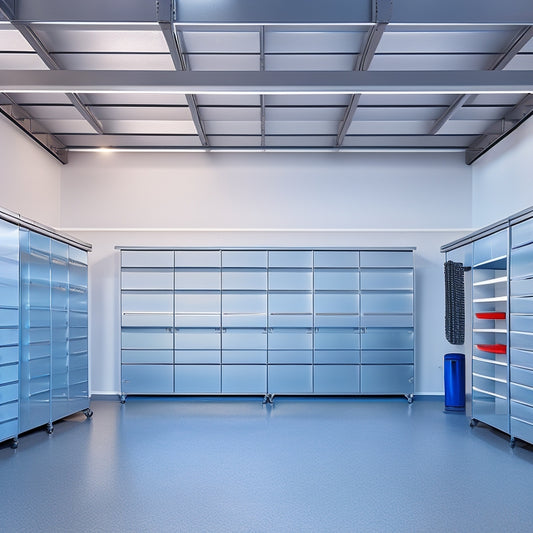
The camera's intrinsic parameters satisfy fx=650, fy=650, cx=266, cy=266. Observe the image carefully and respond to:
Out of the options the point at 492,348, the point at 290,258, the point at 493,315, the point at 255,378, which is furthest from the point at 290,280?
the point at 492,348

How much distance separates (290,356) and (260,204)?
253cm

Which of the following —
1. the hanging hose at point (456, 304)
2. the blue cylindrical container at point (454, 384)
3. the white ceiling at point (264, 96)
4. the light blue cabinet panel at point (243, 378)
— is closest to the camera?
the white ceiling at point (264, 96)

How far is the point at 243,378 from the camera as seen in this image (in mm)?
10039

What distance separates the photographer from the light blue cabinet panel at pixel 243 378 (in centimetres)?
1002

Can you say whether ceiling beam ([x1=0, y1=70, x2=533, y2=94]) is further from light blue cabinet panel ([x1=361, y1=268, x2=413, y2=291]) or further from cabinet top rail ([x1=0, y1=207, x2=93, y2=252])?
light blue cabinet panel ([x1=361, y1=268, x2=413, y2=291])

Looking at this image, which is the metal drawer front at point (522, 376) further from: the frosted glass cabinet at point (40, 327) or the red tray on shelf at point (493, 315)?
the frosted glass cabinet at point (40, 327)

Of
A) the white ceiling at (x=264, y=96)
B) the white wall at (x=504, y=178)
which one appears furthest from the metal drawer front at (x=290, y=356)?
the white wall at (x=504, y=178)

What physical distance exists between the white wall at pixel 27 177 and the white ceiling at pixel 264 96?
369mm

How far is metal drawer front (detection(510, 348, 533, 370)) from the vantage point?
20.7ft

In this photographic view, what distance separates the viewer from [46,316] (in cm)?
751

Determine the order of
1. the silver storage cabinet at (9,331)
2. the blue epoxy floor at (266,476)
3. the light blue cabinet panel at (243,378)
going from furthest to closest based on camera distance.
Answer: the light blue cabinet panel at (243,378), the silver storage cabinet at (9,331), the blue epoxy floor at (266,476)

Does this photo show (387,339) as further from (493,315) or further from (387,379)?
(493,315)

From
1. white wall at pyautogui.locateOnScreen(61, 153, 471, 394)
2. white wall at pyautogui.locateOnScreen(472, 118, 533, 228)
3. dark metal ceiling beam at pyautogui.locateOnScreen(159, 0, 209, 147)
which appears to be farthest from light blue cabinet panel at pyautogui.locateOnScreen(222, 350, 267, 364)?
white wall at pyautogui.locateOnScreen(472, 118, 533, 228)

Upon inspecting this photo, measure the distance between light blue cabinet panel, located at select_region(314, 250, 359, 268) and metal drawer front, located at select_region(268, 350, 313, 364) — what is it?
4.50 feet
